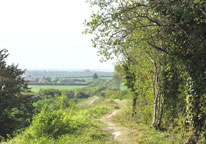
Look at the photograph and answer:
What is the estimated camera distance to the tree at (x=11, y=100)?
21844mm

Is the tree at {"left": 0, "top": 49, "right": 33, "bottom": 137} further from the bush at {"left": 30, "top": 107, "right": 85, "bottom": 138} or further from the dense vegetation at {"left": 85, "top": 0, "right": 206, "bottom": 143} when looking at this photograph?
the dense vegetation at {"left": 85, "top": 0, "right": 206, "bottom": 143}

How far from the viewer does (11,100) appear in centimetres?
2212

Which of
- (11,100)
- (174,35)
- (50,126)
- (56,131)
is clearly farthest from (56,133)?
(11,100)

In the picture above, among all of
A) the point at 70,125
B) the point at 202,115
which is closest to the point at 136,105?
the point at 70,125

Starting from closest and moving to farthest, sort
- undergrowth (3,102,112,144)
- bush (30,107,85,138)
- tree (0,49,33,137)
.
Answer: undergrowth (3,102,112,144)
bush (30,107,85,138)
tree (0,49,33,137)

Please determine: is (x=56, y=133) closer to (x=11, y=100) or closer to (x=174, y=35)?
(x=174, y=35)

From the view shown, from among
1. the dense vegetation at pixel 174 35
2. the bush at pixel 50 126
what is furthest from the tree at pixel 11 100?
the dense vegetation at pixel 174 35

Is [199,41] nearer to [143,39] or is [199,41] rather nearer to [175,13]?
[175,13]

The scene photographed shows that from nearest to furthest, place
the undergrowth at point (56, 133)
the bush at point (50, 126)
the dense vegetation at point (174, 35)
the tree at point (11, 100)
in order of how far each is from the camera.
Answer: the dense vegetation at point (174, 35) < the undergrowth at point (56, 133) < the bush at point (50, 126) < the tree at point (11, 100)

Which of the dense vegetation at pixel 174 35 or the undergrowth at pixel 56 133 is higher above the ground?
the dense vegetation at pixel 174 35

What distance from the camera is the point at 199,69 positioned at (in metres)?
7.96

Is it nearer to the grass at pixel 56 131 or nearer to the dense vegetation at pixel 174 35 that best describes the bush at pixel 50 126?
the grass at pixel 56 131

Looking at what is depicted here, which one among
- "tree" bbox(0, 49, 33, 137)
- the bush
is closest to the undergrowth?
the bush

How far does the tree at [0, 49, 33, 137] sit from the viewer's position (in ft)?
71.7
